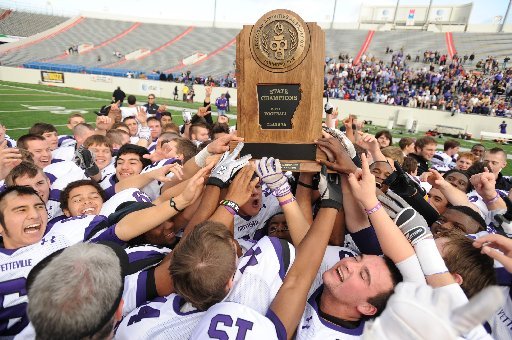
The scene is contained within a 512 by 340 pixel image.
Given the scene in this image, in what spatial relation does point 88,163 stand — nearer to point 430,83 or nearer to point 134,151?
point 134,151

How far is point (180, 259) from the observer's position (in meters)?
1.77

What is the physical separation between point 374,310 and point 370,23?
2231 inches

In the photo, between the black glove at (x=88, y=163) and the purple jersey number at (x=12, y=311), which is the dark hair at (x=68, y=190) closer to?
the black glove at (x=88, y=163)

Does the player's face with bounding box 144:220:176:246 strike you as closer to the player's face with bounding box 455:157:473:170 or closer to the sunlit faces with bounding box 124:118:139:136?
the player's face with bounding box 455:157:473:170

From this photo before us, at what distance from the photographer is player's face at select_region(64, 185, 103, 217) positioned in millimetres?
3307

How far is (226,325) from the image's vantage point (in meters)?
1.56

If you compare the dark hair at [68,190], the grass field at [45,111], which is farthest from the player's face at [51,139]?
the grass field at [45,111]

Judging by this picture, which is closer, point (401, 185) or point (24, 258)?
point (24, 258)

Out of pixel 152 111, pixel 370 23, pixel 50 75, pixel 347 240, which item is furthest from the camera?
pixel 370 23

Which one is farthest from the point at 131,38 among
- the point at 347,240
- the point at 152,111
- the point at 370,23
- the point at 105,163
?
the point at 347,240

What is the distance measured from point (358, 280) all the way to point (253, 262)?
61 cm

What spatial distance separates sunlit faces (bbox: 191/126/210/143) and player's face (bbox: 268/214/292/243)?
3833mm

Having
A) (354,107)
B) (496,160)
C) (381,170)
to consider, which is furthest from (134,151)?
(354,107)

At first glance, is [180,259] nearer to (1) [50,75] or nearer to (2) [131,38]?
(1) [50,75]
